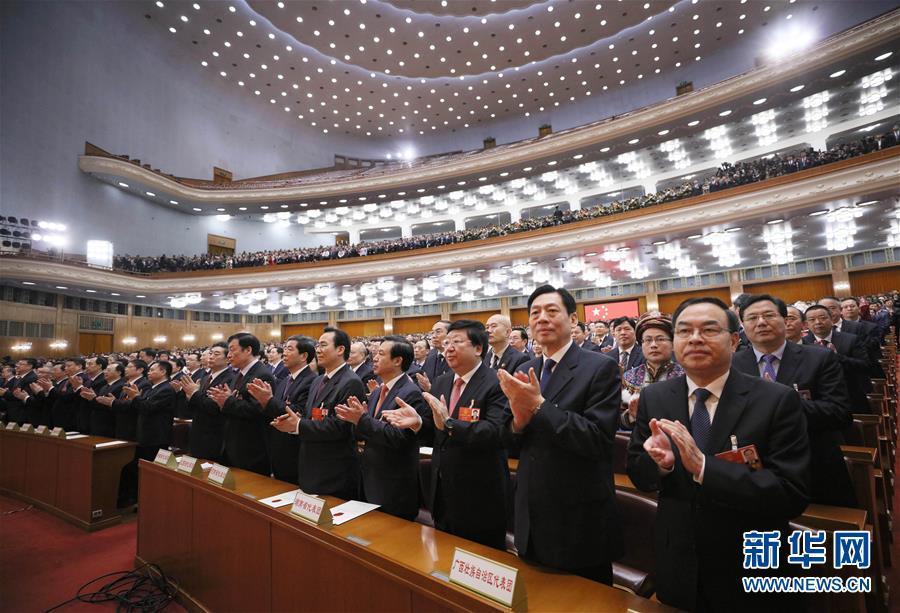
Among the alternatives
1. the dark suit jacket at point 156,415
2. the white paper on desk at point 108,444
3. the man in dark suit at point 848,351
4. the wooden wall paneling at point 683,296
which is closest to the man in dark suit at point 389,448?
the dark suit jacket at point 156,415

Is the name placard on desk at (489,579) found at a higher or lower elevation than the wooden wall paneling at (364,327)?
lower

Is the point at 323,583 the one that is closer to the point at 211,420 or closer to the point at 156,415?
the point at 211,420

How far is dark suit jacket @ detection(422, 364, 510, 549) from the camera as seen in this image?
1808 millimetres

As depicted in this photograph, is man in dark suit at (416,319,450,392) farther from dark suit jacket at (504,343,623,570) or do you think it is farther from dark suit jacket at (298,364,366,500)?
dark suit jacket at (504,343,623,570)

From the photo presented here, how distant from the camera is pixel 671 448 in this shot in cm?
116

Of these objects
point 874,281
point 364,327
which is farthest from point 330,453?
point 364,327

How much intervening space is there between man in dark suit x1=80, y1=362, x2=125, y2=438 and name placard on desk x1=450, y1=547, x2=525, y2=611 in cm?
456

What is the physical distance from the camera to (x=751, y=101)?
11445 millimetres

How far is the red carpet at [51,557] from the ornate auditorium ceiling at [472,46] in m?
19.4

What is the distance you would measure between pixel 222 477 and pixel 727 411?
7.63ft

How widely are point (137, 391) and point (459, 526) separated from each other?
3537mm

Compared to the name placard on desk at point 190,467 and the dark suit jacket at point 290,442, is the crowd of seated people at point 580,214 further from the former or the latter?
the name placard on desk at point 190,467

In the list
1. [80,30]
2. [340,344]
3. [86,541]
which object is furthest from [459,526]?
[80,30]

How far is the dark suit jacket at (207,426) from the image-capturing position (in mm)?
3182
